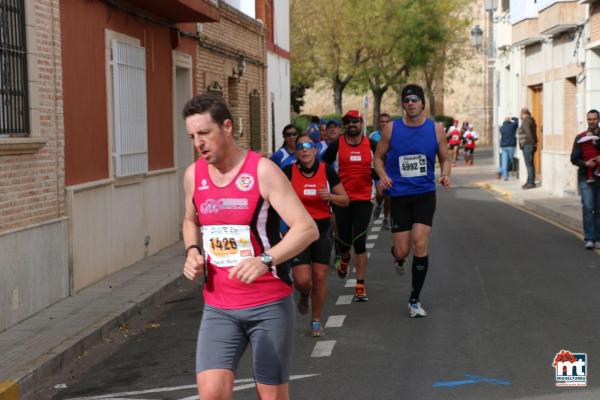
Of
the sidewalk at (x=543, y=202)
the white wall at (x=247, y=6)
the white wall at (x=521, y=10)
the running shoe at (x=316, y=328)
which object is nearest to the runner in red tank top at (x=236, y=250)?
the running shoe at (x=316, y=328)

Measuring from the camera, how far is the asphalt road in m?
6.99

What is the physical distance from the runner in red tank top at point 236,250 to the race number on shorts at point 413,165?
473 cm

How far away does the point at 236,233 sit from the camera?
15.5 ft

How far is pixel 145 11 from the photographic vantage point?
15133 millimetres

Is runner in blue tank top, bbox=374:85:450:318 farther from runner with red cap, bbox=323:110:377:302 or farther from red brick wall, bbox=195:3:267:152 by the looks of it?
red brick wall, bbox=195:3:267:152

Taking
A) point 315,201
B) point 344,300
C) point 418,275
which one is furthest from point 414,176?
point 344,300

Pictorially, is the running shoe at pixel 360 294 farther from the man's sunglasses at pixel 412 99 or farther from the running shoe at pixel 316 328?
the man's sunglasses at pixel 412 99


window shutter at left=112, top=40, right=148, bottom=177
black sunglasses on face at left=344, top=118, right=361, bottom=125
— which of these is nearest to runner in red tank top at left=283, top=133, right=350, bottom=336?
black sunglasses on face at left=344, top=118, right=361, bottom=125

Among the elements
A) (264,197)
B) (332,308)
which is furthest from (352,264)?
(264,197)

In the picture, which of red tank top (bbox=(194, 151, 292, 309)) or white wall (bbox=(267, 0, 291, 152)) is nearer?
red tank top (bbox=(194, 151, 292, 309))

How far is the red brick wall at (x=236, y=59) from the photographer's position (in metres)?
19.8

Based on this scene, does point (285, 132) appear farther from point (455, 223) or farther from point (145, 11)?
point (455, 223)

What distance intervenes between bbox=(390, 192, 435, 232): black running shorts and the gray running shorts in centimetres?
476

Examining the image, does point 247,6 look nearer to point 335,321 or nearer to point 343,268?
point 343,268
